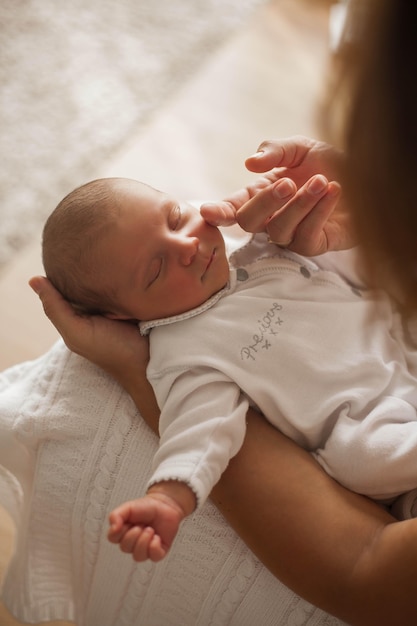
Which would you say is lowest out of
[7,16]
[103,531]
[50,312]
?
[103,531]

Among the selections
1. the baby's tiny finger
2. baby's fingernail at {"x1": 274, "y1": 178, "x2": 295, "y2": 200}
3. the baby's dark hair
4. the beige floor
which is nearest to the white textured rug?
the beige floor

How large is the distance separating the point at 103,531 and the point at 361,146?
0.74 metres

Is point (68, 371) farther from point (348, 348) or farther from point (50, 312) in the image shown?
point (348, 348)

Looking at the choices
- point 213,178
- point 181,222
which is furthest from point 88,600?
point 213,178

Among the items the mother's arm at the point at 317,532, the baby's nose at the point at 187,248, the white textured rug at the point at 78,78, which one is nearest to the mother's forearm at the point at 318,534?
the mother's arm at the point at 317,532

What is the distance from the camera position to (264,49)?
8.54 feet

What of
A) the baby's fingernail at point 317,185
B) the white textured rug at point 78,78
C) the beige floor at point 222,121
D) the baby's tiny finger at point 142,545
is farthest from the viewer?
the white textured rug at point 78,78

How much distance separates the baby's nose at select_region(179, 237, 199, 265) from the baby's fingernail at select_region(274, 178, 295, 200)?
0.47 feet

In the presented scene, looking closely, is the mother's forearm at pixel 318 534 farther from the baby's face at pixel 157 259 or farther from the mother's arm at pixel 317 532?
the baby's face at pixel 157 259

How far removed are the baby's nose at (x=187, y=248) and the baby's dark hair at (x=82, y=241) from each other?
0.11 m

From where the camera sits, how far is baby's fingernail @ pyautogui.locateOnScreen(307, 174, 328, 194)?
1.00m

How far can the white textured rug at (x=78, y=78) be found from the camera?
2008 mm

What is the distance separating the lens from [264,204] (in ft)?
3.38

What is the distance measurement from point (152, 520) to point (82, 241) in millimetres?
436
